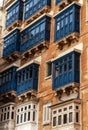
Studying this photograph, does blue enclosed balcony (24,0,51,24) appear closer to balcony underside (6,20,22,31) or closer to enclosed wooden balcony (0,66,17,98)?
balcony underside (6,20,22,31)

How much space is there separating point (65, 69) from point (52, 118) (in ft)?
14.1

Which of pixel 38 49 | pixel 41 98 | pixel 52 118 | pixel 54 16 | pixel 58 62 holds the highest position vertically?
pixel 54 16

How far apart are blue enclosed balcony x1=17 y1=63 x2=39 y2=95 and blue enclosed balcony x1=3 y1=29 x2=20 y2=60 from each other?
2.80 metres

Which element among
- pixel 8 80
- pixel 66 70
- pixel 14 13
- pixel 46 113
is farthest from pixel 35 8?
pixel 46 113

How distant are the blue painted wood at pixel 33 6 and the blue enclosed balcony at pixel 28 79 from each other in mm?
6231

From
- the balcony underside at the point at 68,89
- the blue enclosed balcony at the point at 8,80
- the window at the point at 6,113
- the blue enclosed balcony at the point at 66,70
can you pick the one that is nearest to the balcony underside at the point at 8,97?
the blue enclosed balcony at the point at 8,80

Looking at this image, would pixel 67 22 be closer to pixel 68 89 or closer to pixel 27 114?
pixel 68 89

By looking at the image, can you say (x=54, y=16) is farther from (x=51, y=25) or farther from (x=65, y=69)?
(x=65, y=69)

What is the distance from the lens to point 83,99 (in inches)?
1188

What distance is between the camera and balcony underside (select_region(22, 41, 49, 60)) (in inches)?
1405

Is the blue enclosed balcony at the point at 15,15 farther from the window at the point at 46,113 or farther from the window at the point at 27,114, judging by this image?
the window at the point at 46,113

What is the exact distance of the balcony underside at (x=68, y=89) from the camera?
30562 millimetres

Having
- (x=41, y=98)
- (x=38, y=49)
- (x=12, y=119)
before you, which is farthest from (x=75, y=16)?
(x=12, y=119)

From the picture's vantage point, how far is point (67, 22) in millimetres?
33469
